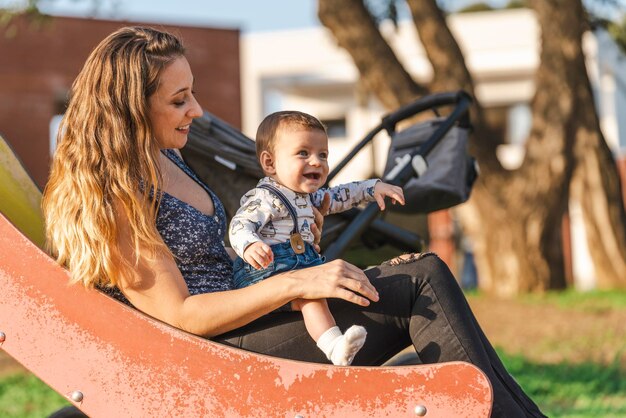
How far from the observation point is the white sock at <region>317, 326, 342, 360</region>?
249 centimetres

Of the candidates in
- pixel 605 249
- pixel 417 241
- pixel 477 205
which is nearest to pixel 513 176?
pixel 477 205

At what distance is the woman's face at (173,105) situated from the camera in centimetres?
266

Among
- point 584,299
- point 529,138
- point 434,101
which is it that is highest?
point 434,101

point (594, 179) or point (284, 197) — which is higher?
point (284, 197)

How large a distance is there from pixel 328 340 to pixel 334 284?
13 centimetres

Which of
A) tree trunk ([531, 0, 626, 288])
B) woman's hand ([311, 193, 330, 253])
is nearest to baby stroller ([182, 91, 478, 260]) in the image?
woman's hand ([311, 193, 330, 253])

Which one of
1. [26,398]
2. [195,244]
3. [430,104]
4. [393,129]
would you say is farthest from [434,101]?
[26,398]

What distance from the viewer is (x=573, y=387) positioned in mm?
6492

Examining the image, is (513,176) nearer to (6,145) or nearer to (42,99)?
(6,145)

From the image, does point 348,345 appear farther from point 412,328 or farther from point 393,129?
point 393,129

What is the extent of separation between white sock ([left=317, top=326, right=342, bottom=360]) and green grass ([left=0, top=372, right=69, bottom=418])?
376 centimetres

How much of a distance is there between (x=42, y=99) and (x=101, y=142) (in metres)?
19.3

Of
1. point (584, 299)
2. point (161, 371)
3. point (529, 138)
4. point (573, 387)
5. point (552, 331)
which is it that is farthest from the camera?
point (529, 138)

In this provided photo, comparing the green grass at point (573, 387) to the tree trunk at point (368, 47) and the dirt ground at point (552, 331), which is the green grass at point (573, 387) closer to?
the dirt ground at point (552, 331)
